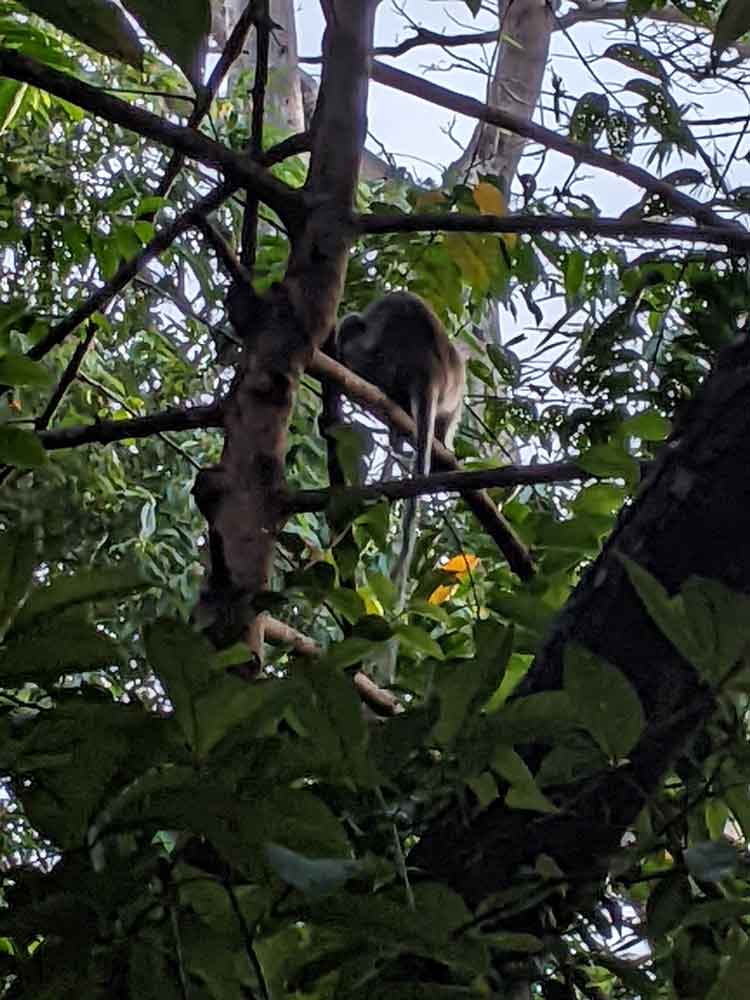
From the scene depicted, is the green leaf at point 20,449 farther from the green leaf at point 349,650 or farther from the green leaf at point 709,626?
the green leaf at point 709,626

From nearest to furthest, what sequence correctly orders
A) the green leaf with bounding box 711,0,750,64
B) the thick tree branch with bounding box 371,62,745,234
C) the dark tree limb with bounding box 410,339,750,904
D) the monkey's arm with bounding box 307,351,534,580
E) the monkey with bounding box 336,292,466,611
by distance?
the dark tree limb with bounding box 410,339,750,904 < the green leaf with bounding box 711,0,750,64 < the thick tree branch with bounding box 371,62,745,234 < the monkey's arm with bounding box 307,351,534,580 < the monkey with bounding box 336,292,466,611

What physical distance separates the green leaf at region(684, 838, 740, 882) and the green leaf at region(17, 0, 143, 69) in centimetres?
47

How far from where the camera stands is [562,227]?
2.29 feet

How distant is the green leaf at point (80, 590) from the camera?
0.41 metres

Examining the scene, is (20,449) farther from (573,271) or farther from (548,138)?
(573,271)

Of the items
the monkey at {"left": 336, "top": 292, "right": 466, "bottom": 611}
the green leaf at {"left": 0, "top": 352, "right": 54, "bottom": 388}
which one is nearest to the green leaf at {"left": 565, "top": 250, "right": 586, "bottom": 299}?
the green leaf at {"left": 0, "top": 352, "right": 54, "bottom": 388}

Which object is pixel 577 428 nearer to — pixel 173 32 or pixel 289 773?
pixel 173 32

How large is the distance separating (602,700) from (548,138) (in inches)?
19.7

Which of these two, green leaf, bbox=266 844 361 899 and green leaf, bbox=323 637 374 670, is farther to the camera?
green leaf, bbox=323 637 374 670

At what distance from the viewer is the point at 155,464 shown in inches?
96.7

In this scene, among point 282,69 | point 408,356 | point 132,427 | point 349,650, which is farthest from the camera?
point 282,69

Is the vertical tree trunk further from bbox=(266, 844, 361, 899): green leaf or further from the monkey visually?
bbox=(266, 844, 361, 899): green leaf

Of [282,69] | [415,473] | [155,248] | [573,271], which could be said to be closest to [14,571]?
[155,248]

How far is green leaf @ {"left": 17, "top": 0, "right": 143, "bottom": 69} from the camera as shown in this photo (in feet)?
2.02
